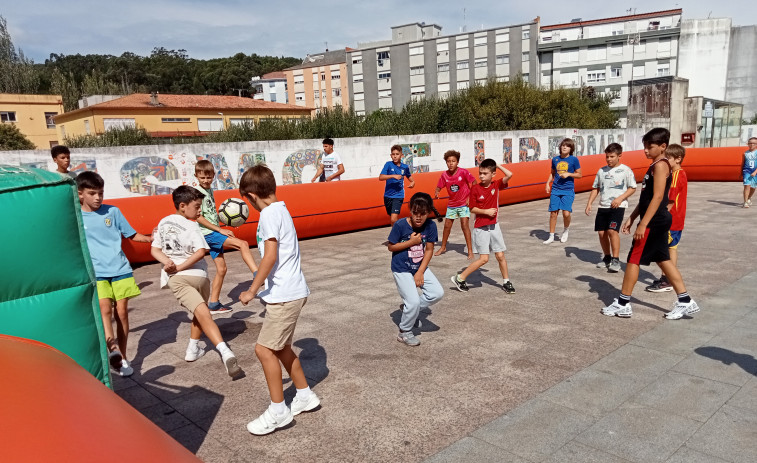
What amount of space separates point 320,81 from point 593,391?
308 ft

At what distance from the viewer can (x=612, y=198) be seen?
318 inches

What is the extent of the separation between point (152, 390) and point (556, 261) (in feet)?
21.7

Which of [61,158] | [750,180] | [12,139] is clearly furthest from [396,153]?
[12,139]

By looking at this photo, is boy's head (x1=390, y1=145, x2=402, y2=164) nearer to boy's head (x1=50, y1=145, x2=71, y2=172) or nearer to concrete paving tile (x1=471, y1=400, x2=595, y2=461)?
boy's head (x1=50, y1=145, x2=71, y2=172)

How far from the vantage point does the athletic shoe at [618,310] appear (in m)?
5.80

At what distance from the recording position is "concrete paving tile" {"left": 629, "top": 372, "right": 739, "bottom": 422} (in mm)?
3777

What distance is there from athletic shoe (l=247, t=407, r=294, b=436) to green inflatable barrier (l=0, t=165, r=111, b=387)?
111cm

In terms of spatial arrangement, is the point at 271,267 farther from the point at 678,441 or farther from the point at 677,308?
the point at 677,308

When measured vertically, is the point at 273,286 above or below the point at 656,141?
below

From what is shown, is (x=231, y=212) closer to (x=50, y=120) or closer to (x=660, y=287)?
(x=660, y=287)

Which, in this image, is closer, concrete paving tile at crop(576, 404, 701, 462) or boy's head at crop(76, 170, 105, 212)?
concrete paving tile at crop(576, 404, 701, 462)

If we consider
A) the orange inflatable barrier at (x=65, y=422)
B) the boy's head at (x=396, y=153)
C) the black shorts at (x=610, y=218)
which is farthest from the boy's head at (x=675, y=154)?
the orange inflatable barrier at (x=65, y=422)

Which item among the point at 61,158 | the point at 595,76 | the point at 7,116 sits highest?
the point at 595,76

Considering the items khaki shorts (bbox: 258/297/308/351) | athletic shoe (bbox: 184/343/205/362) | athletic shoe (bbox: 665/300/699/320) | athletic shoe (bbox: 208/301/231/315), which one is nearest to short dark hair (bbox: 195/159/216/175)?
athletic shoe (bbox: 208/301/231/315)
